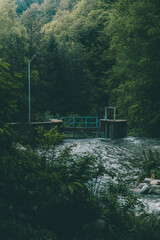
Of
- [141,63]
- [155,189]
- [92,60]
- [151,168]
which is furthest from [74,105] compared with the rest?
[155,189]

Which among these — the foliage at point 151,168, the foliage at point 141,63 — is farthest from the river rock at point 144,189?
the foliage at point 141,63

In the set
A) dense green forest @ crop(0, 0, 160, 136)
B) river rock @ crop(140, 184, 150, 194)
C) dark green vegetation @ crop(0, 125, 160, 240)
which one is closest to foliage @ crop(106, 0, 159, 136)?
dense green forest @ crop(0, 0, 160, 136)

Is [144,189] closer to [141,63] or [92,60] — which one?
[141,63]

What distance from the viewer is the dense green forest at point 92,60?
26.7 metres

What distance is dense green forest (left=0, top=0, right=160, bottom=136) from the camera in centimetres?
2670

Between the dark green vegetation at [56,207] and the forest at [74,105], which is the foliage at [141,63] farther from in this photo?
the dark green vegetation at [56,207]

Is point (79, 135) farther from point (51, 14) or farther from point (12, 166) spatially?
point (51, 14)

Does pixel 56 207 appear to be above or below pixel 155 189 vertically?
above

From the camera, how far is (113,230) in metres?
4.73

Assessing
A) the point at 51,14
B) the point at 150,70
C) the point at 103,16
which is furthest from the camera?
the point at 51,14

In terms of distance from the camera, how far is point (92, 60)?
42.2 m

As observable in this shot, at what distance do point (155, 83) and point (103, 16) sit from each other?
21871mm

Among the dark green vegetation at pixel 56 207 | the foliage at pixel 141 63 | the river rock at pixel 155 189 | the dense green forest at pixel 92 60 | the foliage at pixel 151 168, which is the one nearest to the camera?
the dark green vegetation at pixel 56 207

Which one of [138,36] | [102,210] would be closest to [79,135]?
[138,36]
